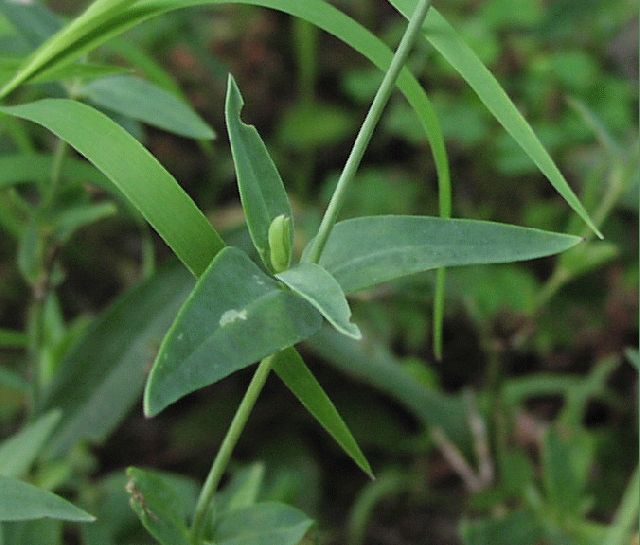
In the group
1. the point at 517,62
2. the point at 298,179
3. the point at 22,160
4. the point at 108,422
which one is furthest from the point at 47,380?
the point at 517,62

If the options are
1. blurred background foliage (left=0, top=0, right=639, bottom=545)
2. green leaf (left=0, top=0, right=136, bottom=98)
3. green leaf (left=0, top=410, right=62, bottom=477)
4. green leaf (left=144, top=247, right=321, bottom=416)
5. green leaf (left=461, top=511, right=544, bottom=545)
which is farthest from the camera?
blurred background foliage (left=0, top=0, right=639, bottom=545)

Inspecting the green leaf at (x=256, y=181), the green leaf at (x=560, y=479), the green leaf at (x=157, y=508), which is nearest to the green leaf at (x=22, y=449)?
the green leaf at (x=157, y=508)

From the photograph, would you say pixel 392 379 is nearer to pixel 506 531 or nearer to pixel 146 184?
pixel 506 531

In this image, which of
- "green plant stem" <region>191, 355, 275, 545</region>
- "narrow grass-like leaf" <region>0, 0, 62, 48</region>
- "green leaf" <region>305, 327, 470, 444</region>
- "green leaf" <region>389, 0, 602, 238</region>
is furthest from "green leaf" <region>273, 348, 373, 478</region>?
"green leaf" <region>305, 327, 470, 444</region>

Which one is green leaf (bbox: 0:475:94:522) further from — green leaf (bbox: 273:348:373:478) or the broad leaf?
the broad leaf

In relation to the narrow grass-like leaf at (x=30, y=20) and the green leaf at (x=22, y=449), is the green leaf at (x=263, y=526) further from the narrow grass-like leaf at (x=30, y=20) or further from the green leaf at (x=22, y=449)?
the narrow grass-like leaf at (x=30, y=20)
